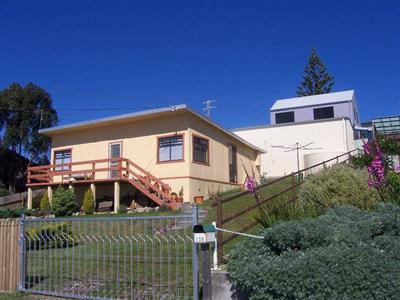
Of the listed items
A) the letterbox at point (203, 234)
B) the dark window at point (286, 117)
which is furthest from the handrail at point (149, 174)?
the dark window at point (286, 117)

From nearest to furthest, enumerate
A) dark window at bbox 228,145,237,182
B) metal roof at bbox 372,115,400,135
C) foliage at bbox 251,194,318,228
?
foliage at bbox 251,194,318,228 < dark window at bbox 228,145,237,182 < metal roof at bbox 372,115,400,135

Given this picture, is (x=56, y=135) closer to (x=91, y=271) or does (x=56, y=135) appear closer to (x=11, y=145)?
(x=11, y=145)

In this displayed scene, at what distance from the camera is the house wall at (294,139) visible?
3328cm

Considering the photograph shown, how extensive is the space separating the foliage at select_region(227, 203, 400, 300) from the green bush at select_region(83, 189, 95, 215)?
724 inches

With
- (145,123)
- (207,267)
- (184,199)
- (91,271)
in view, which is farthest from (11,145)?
(207,267)

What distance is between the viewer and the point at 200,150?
24188mm

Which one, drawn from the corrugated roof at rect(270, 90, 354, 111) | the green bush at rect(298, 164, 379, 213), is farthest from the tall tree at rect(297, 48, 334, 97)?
the green bush at rect(298, 164, 379, 213)

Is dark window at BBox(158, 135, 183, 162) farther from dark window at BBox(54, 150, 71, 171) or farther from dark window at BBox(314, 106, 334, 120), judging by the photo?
dark window at BBox(314, 106, 334, 120)

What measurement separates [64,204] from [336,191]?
16307 mm

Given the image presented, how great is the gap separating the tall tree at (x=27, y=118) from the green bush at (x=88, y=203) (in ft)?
57.6

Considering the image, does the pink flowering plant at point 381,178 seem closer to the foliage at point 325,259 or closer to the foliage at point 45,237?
the foliage at point 325,259

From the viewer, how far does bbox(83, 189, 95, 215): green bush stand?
2353 centimetres

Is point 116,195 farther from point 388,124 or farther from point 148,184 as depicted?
point 388,124

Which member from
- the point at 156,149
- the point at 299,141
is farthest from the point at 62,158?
the point at 299,141
